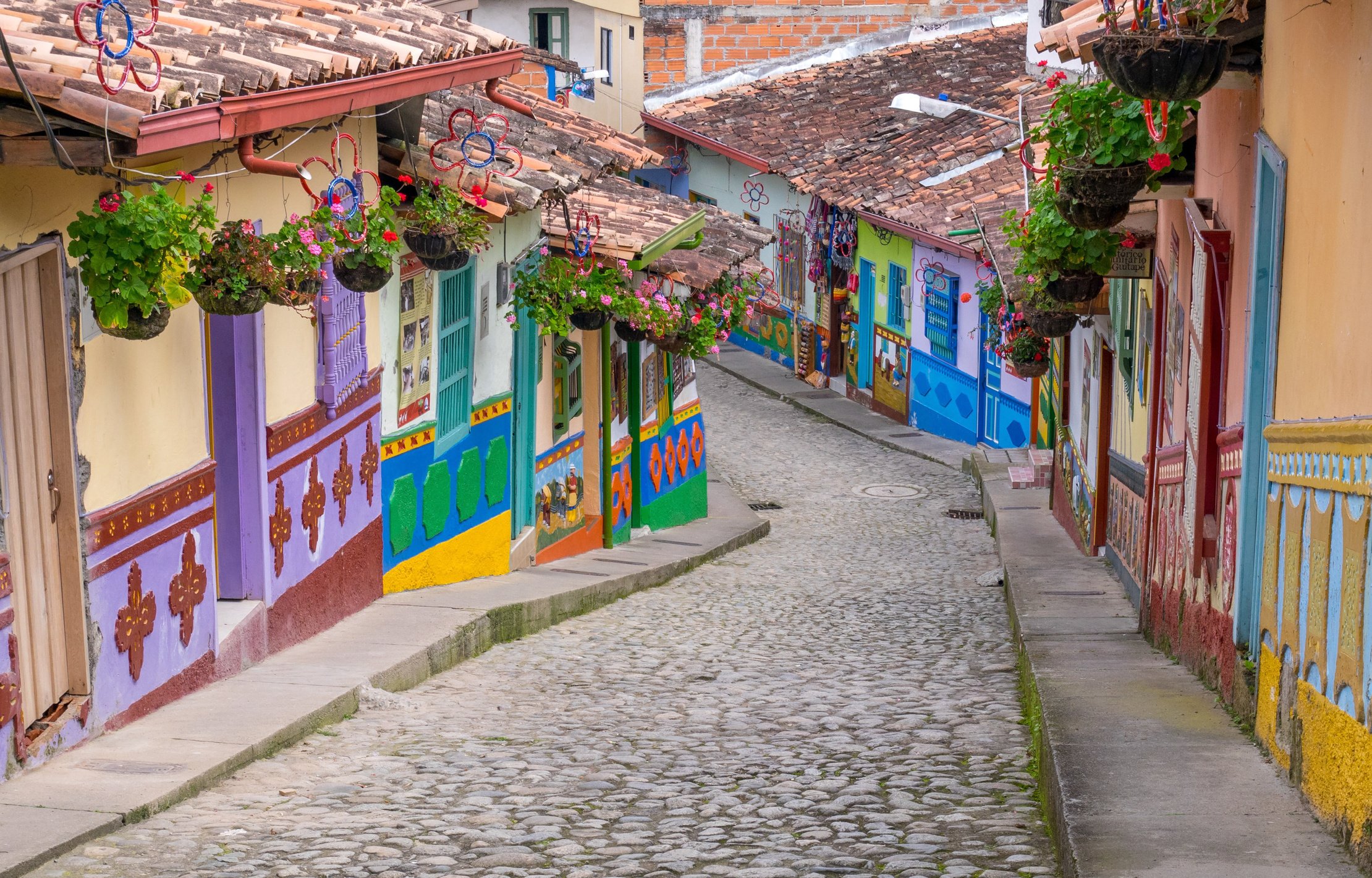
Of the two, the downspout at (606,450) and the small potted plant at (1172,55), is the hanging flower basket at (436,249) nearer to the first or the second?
the small potted plant at (1172,55)

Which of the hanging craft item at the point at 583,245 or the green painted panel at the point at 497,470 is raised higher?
the hanging craft item at the point at 583,245

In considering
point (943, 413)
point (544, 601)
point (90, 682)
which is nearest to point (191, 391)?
point (90, 682)

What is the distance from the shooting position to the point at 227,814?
6.07m

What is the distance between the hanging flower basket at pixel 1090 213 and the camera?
797 cm

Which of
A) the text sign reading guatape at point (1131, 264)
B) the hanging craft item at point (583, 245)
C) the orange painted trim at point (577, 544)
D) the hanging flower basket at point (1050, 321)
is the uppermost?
the text sign reading guatape at point (1131, 264)

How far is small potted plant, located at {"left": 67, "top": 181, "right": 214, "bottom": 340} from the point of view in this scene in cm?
621

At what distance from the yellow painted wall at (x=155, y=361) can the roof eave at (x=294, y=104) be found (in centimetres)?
43

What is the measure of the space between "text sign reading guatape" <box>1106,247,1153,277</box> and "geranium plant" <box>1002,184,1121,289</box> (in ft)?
0.20

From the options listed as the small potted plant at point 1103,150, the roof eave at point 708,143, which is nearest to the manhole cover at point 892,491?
the roof eave at point 708,143

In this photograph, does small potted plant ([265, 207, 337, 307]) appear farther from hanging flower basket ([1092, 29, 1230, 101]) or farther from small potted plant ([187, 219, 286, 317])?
hanging flower basket ([1092, 29, 1230, 101])

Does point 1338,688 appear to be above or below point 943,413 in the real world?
above

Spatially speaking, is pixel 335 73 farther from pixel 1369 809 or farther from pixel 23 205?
pixel 1369 809

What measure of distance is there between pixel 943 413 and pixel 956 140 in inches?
172

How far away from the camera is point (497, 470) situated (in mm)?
12570
